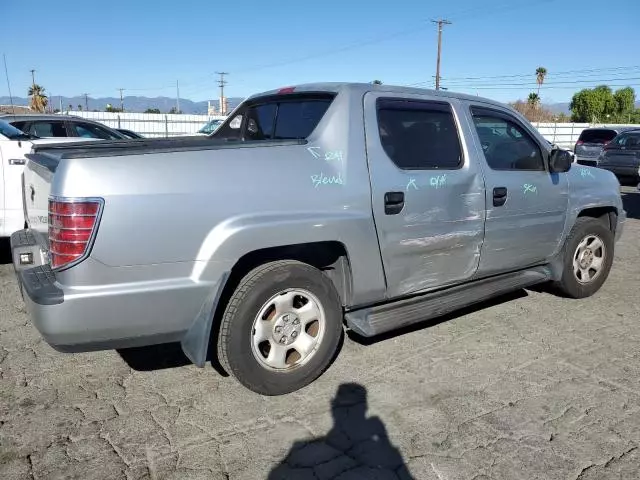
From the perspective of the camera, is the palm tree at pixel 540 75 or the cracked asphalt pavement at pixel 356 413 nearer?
the cracked asphalt pavement at pixel 356 413

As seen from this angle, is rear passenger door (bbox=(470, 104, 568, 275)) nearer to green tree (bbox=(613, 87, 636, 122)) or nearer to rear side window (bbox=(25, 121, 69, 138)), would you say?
rear side window (bbox=(25, 121, 69, 138))

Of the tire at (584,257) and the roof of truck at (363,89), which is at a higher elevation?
the roof of truck at (363,89)

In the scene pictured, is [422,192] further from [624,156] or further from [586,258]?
[624,156]

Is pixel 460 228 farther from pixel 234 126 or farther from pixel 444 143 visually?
pixel 234 126

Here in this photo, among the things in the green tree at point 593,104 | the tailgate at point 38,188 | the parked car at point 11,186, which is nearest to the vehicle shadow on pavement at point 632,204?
the parked car at point 11,186

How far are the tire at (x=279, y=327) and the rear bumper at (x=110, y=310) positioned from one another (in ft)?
0.81

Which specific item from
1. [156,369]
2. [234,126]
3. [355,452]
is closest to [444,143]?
[234,126]

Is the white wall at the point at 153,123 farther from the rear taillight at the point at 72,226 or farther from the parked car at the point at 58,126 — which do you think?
the rear taillight at the point at 72,226

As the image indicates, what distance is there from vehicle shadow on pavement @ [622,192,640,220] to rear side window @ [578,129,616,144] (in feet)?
20.0

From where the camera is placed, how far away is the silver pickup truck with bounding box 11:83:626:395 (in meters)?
2.78

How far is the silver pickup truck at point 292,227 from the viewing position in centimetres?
278

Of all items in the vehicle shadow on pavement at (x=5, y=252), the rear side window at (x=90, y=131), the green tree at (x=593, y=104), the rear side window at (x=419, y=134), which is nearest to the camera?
the rear side window at (x=419, y=134)

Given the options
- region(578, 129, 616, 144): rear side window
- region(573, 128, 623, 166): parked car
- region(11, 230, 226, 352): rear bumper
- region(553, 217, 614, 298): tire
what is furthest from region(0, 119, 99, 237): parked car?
region(578, 129, 616, 144): rear side window

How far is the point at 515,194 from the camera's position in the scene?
14.4 ft
